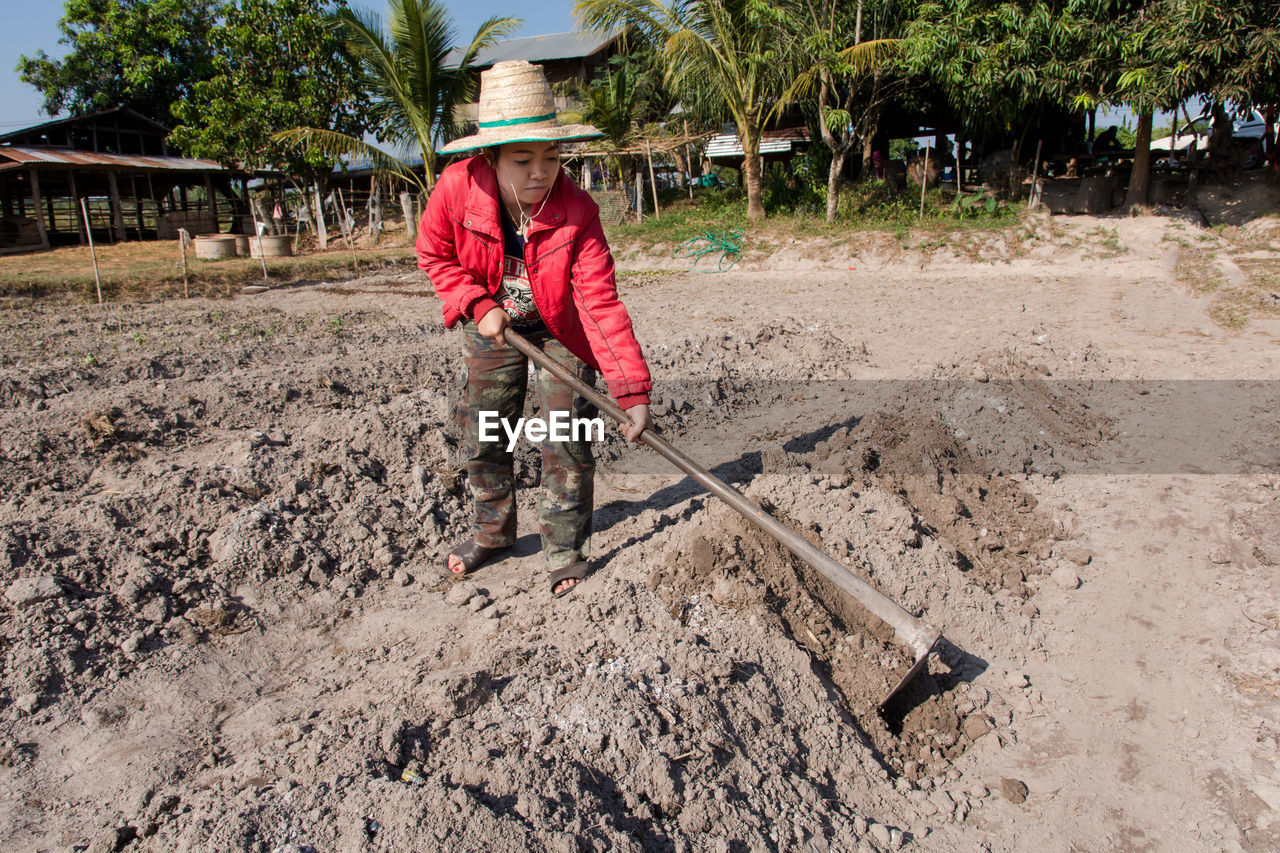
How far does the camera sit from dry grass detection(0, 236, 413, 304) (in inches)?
392

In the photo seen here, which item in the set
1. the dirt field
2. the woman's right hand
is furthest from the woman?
the dirt field

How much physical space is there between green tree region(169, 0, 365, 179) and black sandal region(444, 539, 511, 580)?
16.7m

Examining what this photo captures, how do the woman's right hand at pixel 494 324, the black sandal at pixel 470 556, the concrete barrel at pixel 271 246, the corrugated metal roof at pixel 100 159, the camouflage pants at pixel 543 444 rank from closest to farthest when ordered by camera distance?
the woman's right hand at pixel 494 324 < the camouflage pants at pixel 543 444 < the black sandal at pixel 470 556 < the concrete barrel at pixel 271 246 < the corrugated metal roof at pixel 100 159

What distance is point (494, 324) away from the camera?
257 cm

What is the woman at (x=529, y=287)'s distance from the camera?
2.39m

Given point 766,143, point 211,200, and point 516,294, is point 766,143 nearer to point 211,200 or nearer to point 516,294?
point 211,200

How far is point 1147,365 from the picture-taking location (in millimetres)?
5371

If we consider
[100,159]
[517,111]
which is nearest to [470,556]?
[517,111]

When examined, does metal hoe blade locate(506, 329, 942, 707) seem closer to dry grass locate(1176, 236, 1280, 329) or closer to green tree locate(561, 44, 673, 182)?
dry grass locate(1176, 236, 1280, 329)

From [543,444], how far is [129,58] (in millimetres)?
22581

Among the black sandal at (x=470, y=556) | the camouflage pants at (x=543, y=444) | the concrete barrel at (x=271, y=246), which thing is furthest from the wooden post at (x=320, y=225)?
the camouflage pants at (x=543, y=444)

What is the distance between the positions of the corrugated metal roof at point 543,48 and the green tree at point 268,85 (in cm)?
333

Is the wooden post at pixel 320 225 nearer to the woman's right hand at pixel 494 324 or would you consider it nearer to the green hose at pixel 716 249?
the green hose at pixel 716 249

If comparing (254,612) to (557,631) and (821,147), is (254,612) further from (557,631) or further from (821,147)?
(821,147)
